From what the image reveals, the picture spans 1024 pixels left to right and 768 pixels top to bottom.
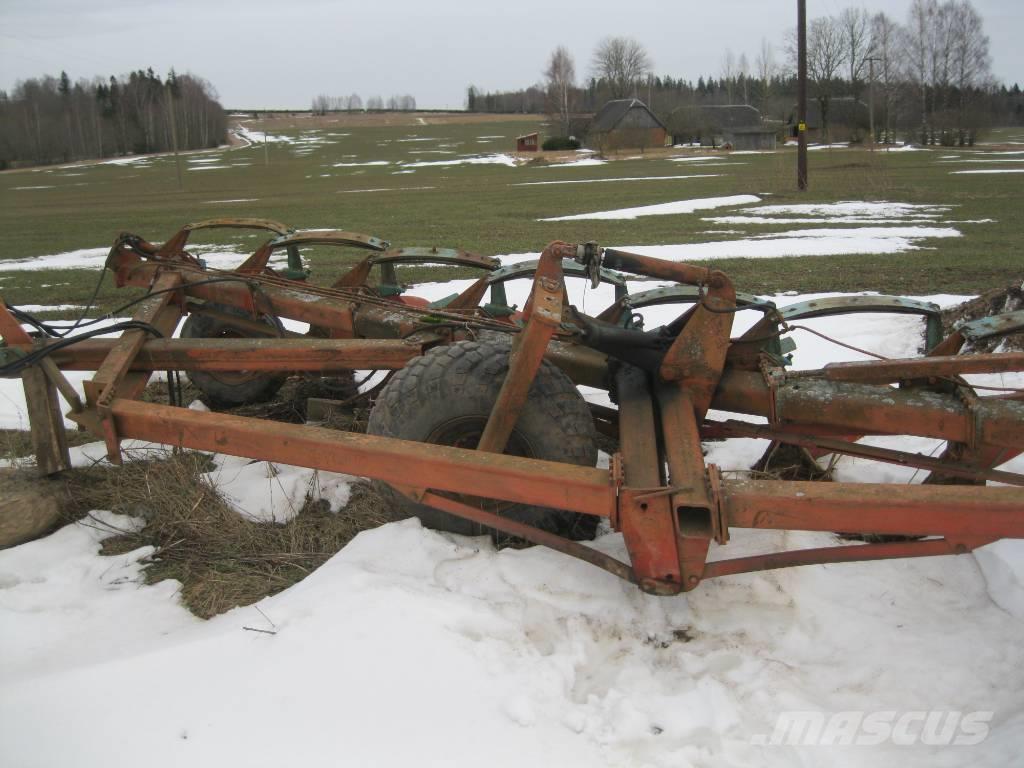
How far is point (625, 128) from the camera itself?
197 ft

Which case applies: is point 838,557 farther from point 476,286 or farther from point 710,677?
point 476,286

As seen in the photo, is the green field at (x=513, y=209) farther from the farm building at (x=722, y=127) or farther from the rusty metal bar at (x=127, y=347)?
the farm building at (x=722, y=127)

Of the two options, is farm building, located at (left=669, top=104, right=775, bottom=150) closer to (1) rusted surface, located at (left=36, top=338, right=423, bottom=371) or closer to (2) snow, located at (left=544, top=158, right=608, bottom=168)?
(2) snow, located at (left=544, top=158, right=608, bottom=168)

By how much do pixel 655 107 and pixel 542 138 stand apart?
70.6 feet

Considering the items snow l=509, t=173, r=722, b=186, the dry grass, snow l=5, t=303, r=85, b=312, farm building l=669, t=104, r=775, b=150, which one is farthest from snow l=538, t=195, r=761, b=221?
farm building l=669, t=104, r=775, b=150

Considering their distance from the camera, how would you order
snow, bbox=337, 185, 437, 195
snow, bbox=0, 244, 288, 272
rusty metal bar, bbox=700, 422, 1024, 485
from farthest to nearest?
1. snow, bbox=337, 185, 437, 195
2. snow, bbox=0, 244, 288, 272
3. rusty metal bar, bbox=700, 422, 1024, 485

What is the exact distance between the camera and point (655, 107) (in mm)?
91438

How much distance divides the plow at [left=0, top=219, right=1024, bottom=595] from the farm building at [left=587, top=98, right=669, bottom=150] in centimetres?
5505

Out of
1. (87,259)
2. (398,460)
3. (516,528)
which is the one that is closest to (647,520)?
(516,528)

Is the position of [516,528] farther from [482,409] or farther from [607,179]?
[607,179]

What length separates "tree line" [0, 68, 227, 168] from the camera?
6856 cm

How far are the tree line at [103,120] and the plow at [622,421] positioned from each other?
225ft

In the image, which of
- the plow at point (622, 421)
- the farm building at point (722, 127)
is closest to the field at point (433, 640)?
the plow at point (622, 421)

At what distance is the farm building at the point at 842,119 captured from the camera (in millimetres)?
60906
